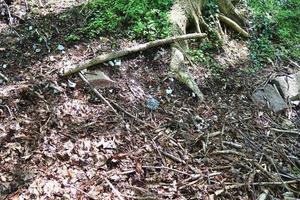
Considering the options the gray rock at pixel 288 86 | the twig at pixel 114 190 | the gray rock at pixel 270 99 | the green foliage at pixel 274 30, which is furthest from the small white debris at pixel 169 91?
the green foliage at pixel 274 30

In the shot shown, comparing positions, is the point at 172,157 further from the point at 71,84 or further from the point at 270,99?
the point at 270,99

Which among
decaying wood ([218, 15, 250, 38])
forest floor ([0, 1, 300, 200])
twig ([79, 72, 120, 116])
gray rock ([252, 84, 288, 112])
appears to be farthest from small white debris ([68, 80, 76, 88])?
decaying wood ([218, 15, 250, 38])

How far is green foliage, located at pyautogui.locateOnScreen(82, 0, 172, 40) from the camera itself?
5.29m

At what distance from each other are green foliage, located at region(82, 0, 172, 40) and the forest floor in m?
0.24

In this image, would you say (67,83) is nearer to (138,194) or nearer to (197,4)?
(138,194)

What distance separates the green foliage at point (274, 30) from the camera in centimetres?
651

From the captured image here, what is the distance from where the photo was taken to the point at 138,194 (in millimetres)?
3477

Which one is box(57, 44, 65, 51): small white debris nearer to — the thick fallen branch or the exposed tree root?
the thick fallen branch

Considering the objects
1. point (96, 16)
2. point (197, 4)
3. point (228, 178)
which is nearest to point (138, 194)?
point (228, 178)

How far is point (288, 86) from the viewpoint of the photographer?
570 cm

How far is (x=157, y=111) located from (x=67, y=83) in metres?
1.16

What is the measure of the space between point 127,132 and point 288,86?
118 inches

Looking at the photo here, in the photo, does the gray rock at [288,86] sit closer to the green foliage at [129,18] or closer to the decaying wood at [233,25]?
the decaying wood at [233,25]

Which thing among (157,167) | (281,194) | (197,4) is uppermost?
(197,4)
